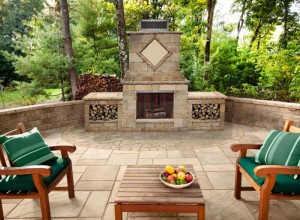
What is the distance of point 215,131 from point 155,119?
1.62 meters

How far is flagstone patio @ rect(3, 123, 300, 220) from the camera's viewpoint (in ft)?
9.72

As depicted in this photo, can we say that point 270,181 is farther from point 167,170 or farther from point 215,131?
point 215,131

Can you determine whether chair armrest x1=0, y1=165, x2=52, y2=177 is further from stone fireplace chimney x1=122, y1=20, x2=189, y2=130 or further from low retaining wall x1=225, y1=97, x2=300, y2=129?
low retaining wall x1=225, y1=97, x2=300, y2=129

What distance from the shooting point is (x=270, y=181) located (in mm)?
2465

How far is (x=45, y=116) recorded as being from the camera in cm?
664

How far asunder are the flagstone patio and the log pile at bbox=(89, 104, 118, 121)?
0.45 meters

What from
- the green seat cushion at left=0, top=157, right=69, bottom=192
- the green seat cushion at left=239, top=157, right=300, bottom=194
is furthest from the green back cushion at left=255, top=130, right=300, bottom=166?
the green seat cushion at left=0, top=157, right=69, bottom=192

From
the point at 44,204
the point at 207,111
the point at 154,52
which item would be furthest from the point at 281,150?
the point at 154,52

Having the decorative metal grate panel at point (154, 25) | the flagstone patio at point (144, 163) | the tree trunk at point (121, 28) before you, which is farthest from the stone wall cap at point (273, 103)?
the tree trunk at point (121, 28)

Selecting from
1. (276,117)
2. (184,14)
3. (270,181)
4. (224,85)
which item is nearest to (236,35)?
(184,14)

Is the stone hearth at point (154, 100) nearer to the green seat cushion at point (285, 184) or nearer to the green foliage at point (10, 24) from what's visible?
the green seat cushion at point (285, 184)

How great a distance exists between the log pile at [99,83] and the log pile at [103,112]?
3405mm

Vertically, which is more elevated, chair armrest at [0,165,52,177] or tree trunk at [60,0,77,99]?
tree trunk at [60,0,77,99]

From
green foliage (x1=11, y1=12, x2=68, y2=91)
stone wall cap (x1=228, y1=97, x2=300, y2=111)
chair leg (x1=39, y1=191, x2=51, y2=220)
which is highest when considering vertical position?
green foliage (x1=11, y1=12, x2=68, y2=91)
